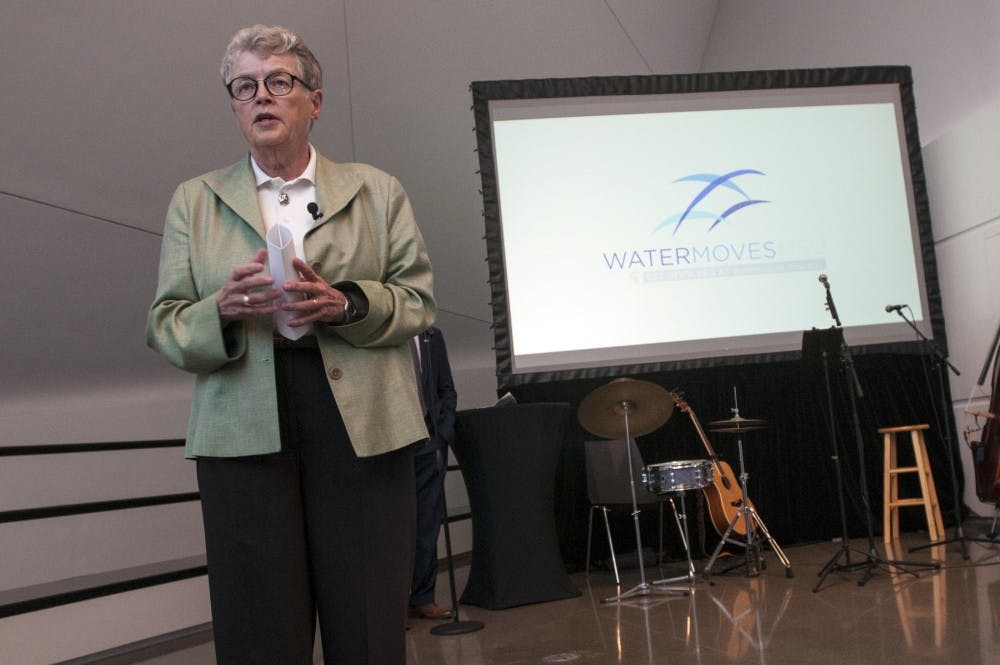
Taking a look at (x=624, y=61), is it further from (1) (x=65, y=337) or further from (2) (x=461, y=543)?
(1) (x=65, y=337)

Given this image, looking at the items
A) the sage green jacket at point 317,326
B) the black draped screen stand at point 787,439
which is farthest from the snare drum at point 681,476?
the sage green jacket at point 317,326

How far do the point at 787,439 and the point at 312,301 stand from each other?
16.1ft

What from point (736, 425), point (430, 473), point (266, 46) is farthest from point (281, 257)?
point (736, 425)

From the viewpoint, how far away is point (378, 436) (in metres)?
1.27

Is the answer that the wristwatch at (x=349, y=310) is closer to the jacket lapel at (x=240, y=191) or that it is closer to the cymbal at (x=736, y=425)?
the jacket lapel at (x=240, y=191)

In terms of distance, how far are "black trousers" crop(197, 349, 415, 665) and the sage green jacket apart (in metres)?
0.03

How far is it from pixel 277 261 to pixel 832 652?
2351 mm

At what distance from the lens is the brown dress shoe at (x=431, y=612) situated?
14.0ft

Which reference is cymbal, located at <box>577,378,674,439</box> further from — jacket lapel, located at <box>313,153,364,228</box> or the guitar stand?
jacket lapel, located at <box>313,153,364,228</box>

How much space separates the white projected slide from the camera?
16.8ft

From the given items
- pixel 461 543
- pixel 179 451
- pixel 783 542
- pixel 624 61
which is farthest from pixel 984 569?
pixel 624 61

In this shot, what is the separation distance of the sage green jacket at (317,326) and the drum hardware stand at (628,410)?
9.80 feet

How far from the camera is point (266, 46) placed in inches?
53.8

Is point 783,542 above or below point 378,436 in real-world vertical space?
below
